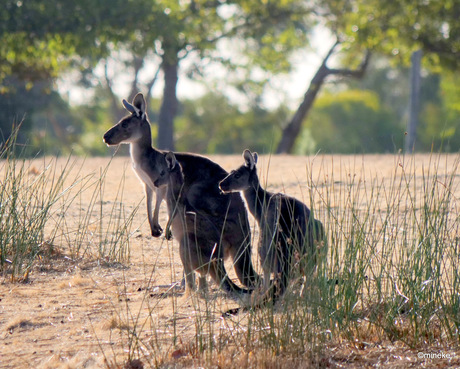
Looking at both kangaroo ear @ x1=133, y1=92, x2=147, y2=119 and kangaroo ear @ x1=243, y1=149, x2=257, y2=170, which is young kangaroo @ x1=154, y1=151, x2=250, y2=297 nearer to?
kangaroo ear @ x1=243, y1=149, x2=257, y2=170

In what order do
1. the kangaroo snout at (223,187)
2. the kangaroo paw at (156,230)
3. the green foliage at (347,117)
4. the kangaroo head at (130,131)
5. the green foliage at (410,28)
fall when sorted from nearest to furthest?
the kangaroo snout at (223,187) → the kangaroo paw at (156,230) → the kangaroo head at (130,131) → the green foliage at (410,28) → the green foliage at (347,117)

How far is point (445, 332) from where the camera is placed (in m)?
4.43

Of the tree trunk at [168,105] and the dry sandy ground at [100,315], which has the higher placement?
the tree trunk at [168,105]

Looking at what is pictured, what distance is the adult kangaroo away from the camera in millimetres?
5918

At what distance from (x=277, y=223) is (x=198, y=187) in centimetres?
138

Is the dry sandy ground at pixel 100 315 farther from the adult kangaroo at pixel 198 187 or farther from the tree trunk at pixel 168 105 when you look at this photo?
the tree trunk at pixel 168 105

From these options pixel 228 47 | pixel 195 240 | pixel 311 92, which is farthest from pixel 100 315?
pixel 228 47

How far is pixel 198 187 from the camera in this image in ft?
20.9

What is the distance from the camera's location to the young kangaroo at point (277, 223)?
5.27 metres

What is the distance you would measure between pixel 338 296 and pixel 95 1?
Answer: 16.5 meters

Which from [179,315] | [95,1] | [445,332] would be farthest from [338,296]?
[95,1]

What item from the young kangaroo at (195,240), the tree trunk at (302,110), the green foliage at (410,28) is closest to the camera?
the young kangaroo at (195,240)

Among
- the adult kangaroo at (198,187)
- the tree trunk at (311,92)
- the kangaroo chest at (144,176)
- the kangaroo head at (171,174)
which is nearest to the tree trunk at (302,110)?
the tree trunk at (311,92)

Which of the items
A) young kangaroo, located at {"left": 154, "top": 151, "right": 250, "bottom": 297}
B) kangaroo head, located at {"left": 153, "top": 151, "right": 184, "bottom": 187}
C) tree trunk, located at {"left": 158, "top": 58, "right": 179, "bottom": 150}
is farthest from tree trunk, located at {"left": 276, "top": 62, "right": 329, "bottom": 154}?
young kangaroo, located at {"left": 154, "top": 151, "right": 250, "bottom": 297}
